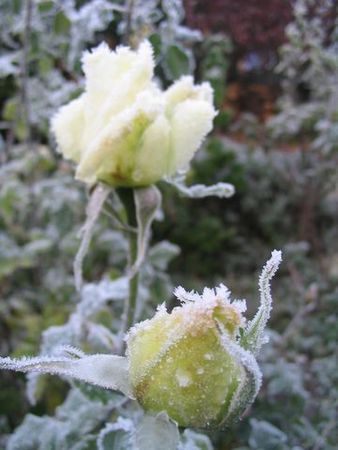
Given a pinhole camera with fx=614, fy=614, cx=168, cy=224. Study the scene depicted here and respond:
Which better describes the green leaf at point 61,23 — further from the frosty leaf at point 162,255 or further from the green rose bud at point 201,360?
the green rose bud at point 201,360

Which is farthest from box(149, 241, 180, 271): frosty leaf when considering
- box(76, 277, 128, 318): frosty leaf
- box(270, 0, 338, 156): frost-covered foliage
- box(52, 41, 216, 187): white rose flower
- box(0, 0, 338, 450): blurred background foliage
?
box(52, 41, 216, 187): white rose flower

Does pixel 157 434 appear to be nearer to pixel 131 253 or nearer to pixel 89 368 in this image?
pixel 89 368

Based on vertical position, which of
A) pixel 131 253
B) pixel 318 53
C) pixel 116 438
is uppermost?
pixel 318 53

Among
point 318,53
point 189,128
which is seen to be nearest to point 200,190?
point 189,128

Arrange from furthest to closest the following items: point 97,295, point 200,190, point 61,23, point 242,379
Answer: point 61,23, point 97,295, point 200,190, point 242,379

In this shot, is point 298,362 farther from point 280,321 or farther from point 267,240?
point 267,240

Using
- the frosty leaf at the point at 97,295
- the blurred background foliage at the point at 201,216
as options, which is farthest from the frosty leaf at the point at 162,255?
the frosty leaf at the point at 97,295
